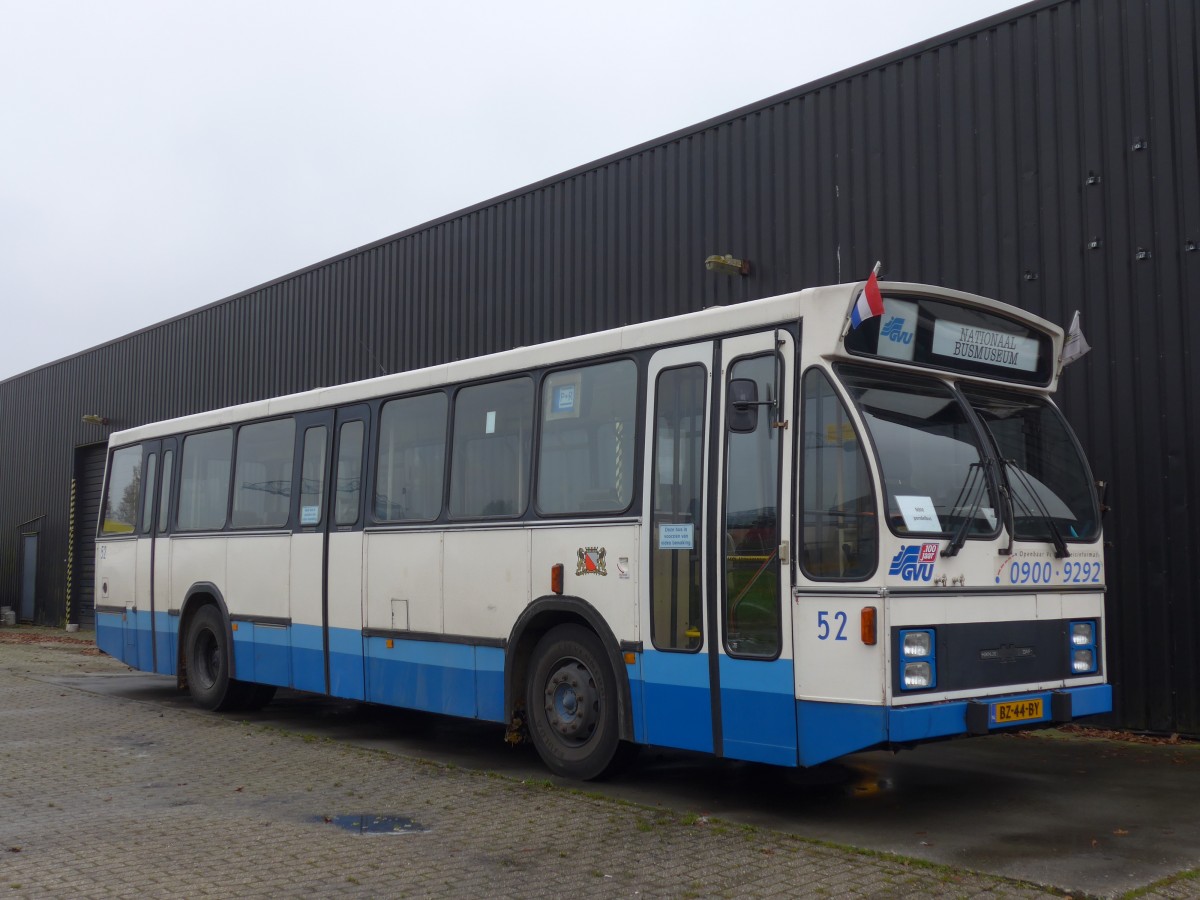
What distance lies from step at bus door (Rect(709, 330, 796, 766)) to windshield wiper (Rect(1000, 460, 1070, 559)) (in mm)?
1432

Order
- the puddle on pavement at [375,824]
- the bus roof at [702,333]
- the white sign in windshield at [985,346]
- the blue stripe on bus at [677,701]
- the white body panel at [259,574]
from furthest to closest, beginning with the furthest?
1. the white body panel at [259,574]
2. the white sign in windshield at [985,346]
3. the blue stripe on bus at [677,701]
4. the puddle on pavement at [375,824]
5. the bus roof at [702,333]

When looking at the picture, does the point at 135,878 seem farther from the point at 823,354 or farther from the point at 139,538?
the point at 139,538

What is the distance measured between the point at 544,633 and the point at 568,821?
191 centimetres

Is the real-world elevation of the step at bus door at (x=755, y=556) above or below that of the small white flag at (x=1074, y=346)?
below

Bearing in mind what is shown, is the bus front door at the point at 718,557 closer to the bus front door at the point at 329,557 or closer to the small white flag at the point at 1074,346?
the small white flag at the point at 1074,346

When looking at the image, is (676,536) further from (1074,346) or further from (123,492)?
(123,492)

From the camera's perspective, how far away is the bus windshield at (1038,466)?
736 cm

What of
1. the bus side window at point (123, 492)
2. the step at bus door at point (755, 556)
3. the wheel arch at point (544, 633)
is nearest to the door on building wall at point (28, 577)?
the bus side window at point (123, 492)

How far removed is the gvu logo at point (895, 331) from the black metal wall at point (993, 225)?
429cm

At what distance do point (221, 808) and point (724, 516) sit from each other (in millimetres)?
3668

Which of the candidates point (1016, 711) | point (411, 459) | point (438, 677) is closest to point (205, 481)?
point (411, 459)

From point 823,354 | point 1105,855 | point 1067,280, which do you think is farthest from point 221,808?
point 1067,280

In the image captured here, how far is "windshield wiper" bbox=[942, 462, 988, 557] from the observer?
6.74 m

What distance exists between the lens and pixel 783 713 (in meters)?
6.80
